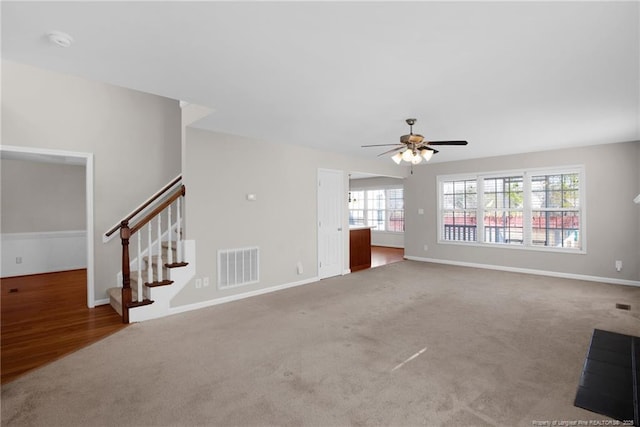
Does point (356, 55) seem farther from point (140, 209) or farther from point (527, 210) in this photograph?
point (527, 210)

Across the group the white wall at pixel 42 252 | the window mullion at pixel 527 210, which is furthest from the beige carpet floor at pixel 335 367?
the white wall at pixel 42 252

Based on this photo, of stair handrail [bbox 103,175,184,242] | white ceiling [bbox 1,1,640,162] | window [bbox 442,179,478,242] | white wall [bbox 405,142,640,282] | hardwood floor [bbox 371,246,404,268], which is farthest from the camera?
hardwood floor [bbox 371,246,404,268]

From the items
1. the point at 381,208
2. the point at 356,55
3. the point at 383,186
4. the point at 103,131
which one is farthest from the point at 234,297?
the point at 381,208

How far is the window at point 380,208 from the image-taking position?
404 inches

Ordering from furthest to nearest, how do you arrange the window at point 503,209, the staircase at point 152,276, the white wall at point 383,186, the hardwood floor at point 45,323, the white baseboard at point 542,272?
the white wall at point 383,186
the window at point 503,209
the white baseboard at point 542,272
the staircase at point 152,276
the hardwood floor at point 45,323

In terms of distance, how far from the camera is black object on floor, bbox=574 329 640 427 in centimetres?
207

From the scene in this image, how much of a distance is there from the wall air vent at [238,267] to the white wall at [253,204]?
0.25 ft

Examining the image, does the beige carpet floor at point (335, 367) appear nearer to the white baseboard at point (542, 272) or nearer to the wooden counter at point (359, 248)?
the white baseboard at point (542, 272)

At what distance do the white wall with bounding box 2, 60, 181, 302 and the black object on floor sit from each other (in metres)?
5.43

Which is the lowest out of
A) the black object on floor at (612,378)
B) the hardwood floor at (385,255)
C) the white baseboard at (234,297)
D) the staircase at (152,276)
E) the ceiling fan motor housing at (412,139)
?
the black object on floor at (612,378)

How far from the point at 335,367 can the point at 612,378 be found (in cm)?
211

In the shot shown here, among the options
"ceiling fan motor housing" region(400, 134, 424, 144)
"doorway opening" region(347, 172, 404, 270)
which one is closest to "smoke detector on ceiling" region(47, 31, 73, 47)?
"ceiling fan motor housing" region(400, 134, 424, 144)

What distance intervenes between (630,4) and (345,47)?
5.03 feet

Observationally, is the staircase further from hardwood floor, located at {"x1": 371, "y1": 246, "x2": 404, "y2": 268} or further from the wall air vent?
hardwood floor, located at {"x1": 371, "y1": 246, "x2": 404, "y2": 268}
